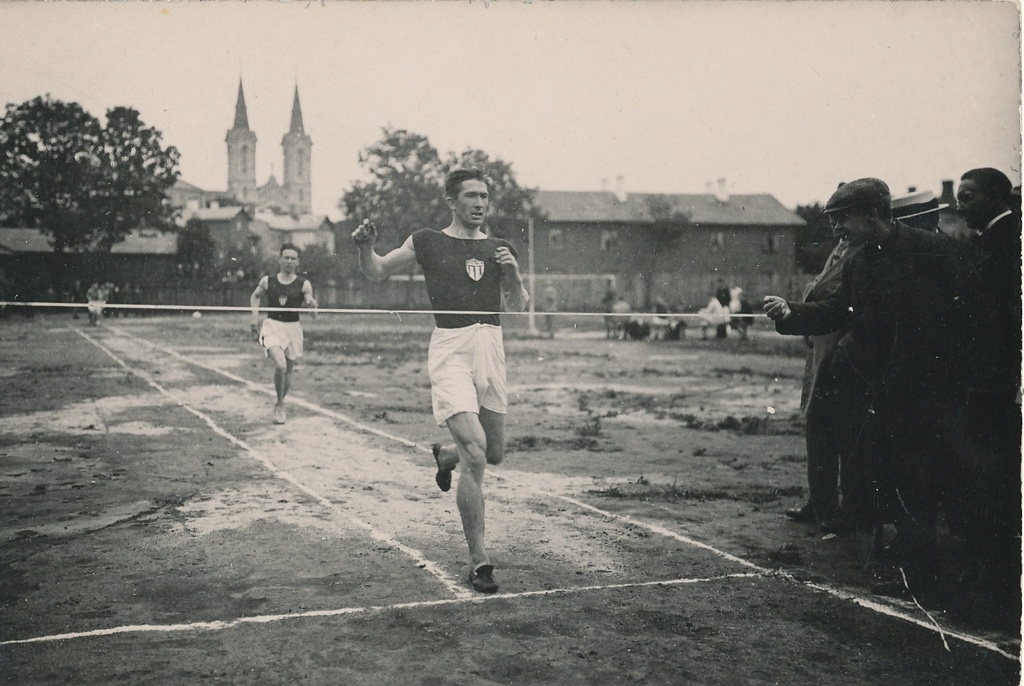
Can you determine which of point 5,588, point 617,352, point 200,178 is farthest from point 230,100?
point 617,352

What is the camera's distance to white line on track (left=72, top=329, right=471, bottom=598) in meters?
3.54

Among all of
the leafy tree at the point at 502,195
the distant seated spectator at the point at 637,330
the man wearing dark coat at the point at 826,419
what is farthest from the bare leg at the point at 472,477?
the distant seated spectator at the point at 637,330

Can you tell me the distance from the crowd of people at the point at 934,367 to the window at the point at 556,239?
2.35 meters

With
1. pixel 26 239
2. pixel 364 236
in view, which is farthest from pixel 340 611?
pixel 26 239

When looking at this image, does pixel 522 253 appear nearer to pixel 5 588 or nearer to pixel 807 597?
pixel 807 597

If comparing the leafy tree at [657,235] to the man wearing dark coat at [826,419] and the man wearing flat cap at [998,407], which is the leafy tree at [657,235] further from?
the man wearing flat cap at [998,407]

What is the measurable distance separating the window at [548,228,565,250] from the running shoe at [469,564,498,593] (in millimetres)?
2934

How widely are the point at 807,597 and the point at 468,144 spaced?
3.28 meters

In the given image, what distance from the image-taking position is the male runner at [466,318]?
3527 mm

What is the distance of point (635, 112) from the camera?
507 cm

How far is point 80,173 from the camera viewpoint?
5.09m

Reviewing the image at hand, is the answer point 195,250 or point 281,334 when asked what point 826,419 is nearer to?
point 195,250

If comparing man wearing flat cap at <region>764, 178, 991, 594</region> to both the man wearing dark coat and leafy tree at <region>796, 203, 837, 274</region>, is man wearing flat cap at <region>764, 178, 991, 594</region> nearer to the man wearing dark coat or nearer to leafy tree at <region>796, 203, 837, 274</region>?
the man wearing dark coat

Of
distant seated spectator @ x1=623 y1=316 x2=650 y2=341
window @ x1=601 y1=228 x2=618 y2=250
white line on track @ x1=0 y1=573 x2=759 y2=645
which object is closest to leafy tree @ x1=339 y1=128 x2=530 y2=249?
window @ x1=601 y1=228 x2=618 y2=250
